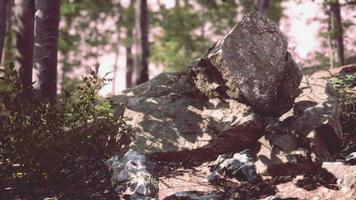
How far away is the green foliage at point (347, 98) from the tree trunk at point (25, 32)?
17.7 ft

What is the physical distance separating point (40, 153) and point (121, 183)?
984mm

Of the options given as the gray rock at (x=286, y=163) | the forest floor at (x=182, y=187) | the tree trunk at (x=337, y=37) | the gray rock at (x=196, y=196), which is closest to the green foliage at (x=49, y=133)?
the forest floor at (x=182, y=187)

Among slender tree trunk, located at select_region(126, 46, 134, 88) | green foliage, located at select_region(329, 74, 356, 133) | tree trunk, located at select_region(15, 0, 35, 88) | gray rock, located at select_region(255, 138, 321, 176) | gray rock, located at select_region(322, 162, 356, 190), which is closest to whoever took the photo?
gray rock, located at select_region(322, 162, 356, 190)

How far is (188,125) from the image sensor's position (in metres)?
5.92

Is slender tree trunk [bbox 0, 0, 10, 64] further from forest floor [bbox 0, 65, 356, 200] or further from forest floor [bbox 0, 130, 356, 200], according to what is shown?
forest floor [bbox 0, 130, 356, 200]

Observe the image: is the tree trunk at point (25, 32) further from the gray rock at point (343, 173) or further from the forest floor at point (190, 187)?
the gray rock at point (343, 173)

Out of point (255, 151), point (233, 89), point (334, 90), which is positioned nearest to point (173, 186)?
point (255, 151)

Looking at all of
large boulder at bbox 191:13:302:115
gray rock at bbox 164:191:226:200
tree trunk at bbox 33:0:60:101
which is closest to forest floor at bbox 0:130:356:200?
gray rock at bbox 164:191:226:200

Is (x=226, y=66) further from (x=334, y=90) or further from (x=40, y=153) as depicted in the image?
(x=40, y=153)

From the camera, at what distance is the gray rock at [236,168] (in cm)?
515

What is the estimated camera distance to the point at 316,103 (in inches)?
235

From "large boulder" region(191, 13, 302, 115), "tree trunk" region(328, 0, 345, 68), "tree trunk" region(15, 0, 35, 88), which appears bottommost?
"large boulder" region(191, 13, 302, 115)

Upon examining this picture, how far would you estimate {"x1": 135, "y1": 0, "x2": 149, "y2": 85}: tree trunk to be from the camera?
13367 millimetres

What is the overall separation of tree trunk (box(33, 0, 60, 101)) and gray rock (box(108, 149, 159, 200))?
1.89 m
